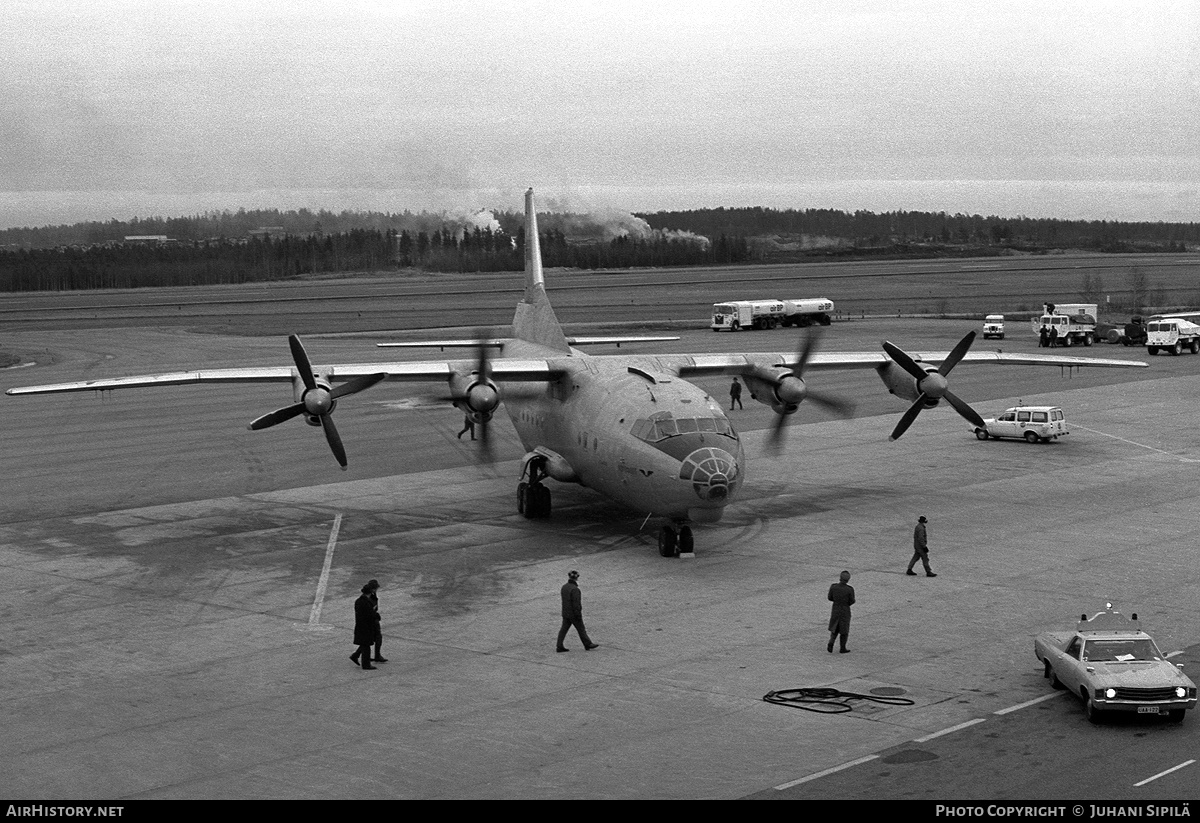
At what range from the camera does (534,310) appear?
4338cm

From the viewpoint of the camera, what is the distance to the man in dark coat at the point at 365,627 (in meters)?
22.2

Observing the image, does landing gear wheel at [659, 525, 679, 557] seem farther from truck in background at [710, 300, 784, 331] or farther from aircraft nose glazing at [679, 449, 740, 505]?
truck in background at [710, 300, 784, 331]

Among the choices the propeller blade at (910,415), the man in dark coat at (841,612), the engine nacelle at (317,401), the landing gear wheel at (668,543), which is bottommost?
the landing gear wheel at (668,543)

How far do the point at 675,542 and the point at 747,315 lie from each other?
77367 mm

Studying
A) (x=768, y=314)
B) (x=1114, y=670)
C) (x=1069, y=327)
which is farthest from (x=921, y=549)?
(x=768, y=314)

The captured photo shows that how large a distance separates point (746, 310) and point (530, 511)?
72642mm

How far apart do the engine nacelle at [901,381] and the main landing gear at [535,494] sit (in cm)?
1046

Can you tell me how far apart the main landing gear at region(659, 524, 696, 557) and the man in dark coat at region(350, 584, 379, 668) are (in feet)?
32.4

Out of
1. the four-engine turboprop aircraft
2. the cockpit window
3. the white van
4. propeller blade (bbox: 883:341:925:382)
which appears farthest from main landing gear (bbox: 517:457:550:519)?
the white van

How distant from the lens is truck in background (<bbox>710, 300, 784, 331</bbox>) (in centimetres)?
10550

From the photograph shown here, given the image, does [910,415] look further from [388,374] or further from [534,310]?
[388,374]

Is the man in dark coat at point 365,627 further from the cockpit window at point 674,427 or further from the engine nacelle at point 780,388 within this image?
the engine nacelle at point 780,388

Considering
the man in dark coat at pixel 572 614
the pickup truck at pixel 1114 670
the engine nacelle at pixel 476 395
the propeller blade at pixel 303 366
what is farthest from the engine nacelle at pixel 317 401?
the pickup truck at pixel 1114 670

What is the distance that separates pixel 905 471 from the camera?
139 feet
